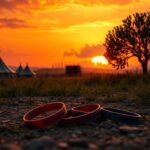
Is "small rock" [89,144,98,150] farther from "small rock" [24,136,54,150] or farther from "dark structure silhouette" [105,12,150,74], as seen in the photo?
"dark structure silhouette" [105,12,150,74]

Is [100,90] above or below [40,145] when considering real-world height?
below

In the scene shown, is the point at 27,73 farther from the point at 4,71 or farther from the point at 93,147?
the point at 93,147

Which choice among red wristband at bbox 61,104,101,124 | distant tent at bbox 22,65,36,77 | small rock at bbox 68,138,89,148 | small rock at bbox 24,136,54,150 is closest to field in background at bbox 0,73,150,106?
red wristband at bbox 61,104,101,124

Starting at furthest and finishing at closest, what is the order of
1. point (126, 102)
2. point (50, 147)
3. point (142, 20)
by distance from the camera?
1. point (142, 20)
2. point (126, 102)
3. point (50, 147)

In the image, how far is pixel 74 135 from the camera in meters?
7.36

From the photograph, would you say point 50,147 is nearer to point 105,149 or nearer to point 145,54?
point 105,149

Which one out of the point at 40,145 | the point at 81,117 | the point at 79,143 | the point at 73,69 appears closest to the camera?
the point at 40,145

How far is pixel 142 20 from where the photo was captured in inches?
2176

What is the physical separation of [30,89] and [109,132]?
1207 cm

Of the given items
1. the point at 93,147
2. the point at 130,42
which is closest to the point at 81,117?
the point at 93,147

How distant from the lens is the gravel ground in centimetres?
564

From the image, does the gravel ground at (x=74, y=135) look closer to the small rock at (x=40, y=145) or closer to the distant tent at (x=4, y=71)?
the small rock at (x=40, y=145)

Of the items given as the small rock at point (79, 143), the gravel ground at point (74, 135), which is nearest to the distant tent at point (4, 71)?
the gravel ground at point (74, 135)

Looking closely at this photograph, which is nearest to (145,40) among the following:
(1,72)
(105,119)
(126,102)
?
(1,72)
